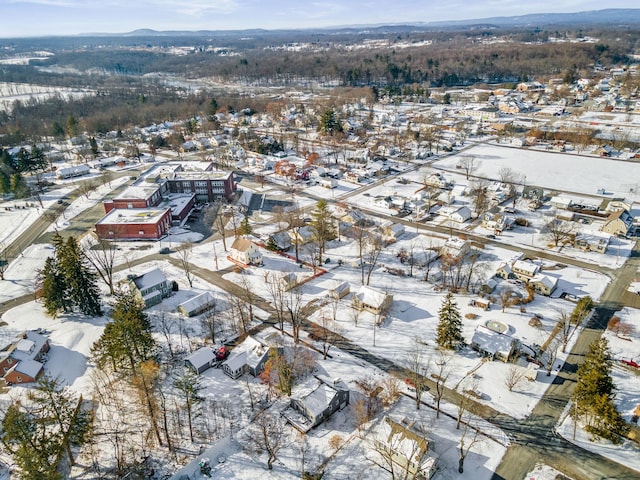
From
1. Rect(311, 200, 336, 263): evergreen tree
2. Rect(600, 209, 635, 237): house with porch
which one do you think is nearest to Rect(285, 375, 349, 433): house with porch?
Rect(311, 200, 336, 263): evergreen tree

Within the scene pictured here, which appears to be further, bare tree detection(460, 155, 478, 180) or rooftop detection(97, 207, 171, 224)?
bare tree detection(460, 155, 478, 180)

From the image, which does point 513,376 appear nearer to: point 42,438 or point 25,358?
point 42,438

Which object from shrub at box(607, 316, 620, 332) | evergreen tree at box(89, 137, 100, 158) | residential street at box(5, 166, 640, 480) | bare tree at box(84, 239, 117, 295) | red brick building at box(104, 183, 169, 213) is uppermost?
evergreen tree at box(89, 137, 100, 158)

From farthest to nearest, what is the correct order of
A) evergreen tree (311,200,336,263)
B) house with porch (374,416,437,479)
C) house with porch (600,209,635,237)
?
house with porch (600,209,635,237) < evergreen tree (311,200,336,263) < house with porch (374,416,437,479)

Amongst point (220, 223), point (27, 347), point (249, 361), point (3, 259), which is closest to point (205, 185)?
point (220, 223)

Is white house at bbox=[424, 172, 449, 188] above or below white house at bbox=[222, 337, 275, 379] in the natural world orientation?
above

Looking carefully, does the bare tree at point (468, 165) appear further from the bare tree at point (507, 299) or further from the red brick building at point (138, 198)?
the red brick building at point (138, 198)

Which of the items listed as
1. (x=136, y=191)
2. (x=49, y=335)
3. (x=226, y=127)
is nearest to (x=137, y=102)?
(x=226, y=127)

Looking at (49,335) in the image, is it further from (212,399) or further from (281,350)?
(281,350)

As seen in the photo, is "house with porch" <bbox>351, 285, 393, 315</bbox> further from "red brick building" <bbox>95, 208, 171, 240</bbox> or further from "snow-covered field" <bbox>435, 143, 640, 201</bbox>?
"snow-covered field" <bbox>435, 143, 640, 201</bbox>
